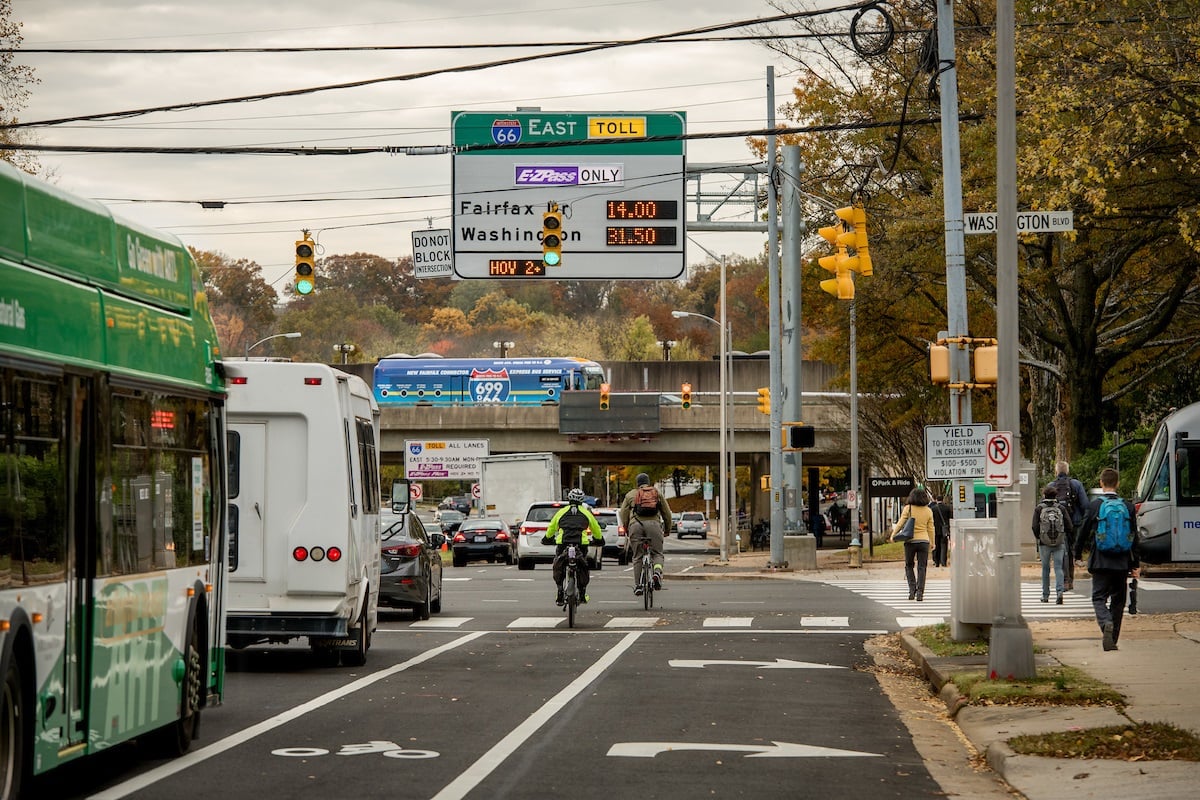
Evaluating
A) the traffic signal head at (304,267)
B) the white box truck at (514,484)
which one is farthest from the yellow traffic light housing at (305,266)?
the white box truck at (514,484)

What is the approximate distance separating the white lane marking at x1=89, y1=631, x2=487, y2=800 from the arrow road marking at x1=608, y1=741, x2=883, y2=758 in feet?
8.23

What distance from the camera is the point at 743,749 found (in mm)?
11625

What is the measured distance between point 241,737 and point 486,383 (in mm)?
65851

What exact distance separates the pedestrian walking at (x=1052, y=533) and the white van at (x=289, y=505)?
39.7ft

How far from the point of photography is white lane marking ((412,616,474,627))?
Result: 23891 millimetres

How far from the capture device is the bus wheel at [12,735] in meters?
7.71

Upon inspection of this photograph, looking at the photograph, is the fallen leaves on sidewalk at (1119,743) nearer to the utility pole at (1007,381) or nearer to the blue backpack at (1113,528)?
the utility pole at (1007,381)

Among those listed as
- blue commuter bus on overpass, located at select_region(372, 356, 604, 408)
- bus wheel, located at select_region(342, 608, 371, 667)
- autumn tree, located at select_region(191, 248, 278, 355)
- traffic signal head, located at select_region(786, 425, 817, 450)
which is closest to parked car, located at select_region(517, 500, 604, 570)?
traffic signal head, located at select_region(786, 425, 817, 450)

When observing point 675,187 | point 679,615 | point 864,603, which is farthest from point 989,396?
point 679,615

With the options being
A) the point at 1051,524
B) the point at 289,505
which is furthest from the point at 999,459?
the point at 1051,524

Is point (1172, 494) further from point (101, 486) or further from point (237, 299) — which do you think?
point (237, 299)

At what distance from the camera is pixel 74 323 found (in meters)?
8.76

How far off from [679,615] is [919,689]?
9.82 meters

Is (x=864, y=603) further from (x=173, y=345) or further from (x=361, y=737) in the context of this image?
(x=173, y=345)
